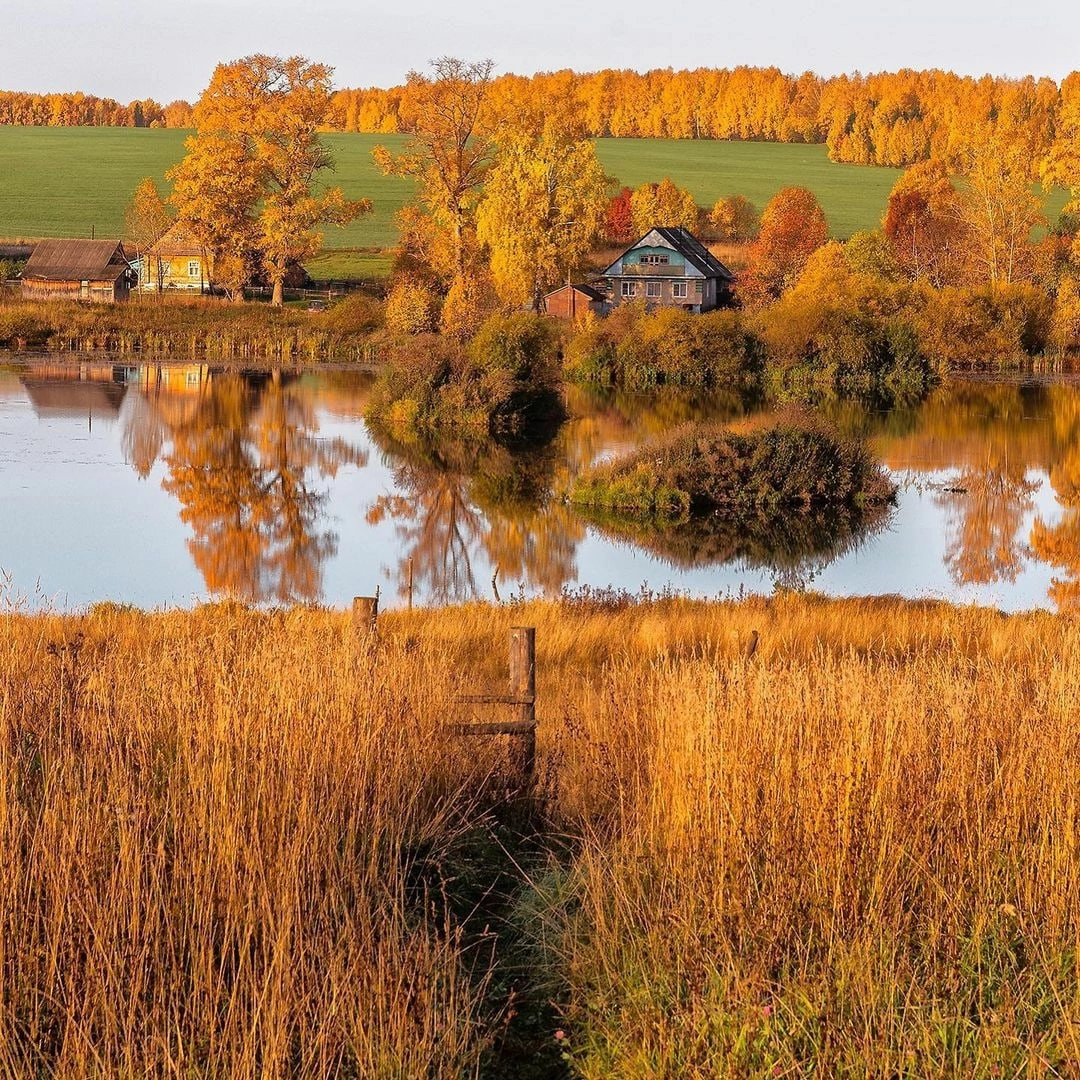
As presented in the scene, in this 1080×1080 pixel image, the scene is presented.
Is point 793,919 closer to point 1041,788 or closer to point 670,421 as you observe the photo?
point 1041,788

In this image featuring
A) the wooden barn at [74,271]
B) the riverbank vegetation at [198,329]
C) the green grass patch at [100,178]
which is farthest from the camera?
the green grass patch at [100,178]

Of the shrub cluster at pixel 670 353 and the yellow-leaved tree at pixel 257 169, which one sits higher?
the yellow-leaved tree at pixel 257 169

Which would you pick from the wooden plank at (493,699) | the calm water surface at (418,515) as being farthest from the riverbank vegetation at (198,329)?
the wooden plank at (493,699)

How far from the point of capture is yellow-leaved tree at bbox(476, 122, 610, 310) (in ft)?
219

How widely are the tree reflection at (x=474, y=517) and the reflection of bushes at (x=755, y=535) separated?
4.17ft

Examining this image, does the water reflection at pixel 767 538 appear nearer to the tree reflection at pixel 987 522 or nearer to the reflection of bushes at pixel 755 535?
the reflection of bushes at pixel 755 535

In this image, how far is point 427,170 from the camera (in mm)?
70375

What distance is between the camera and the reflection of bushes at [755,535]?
25109mm


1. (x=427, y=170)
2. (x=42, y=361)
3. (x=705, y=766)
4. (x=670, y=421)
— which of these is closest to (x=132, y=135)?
(x=427, y=170)

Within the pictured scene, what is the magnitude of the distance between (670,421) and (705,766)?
122 ft

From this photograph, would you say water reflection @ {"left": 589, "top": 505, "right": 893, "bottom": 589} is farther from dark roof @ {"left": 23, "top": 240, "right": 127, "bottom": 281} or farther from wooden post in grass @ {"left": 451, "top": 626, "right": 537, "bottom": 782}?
dark roof @ {"left": 23, "top": 240, "right": 127, "bottom": 281}

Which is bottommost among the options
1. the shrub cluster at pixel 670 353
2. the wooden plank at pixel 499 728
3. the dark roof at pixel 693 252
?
the wooden plank at pixel 499 728

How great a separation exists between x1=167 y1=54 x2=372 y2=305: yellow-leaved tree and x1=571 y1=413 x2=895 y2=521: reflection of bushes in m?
42.3

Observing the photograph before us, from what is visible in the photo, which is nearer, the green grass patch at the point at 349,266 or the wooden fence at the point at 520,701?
the wooden fence at the point at 520,701
